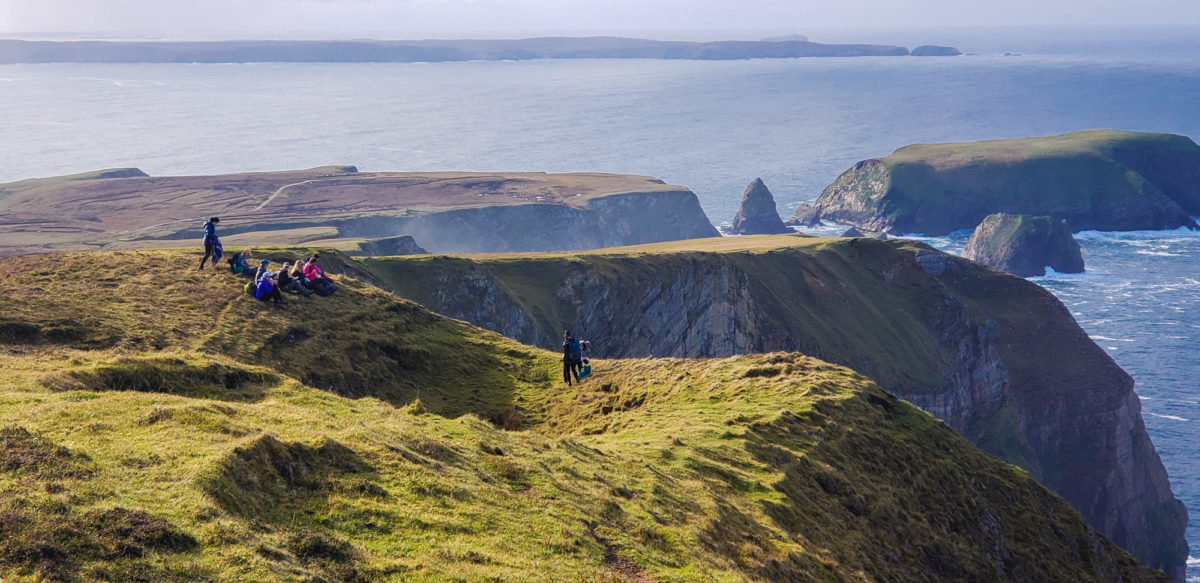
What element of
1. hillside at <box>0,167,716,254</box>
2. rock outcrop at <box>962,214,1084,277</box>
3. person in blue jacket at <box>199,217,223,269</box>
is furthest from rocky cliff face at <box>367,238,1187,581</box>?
hillside at <box>0,167,716,254</box>

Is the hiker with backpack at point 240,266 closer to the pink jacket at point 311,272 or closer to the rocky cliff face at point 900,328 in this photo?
the pink jacket at point 311,272

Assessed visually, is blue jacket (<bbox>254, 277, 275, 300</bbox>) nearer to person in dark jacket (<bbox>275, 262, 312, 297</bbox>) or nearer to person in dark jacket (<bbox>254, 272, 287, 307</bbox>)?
person in dark jacket (<bbox>254, 272, 287, 307</bbox>)

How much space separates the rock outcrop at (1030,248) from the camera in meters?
172

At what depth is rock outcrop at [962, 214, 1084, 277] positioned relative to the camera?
6781 inches

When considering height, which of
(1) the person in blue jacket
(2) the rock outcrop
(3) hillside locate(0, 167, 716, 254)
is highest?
(1) the person in blue jacket

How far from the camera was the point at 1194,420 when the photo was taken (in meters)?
108

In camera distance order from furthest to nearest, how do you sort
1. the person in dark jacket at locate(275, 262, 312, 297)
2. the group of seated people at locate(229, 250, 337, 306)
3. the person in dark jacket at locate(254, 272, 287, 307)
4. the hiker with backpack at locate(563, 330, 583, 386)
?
the person in dark jacket at locate(275, 262, 312, 297), the group of seated people at locate(229, 250, 337, 306), the person in dark jacket at locate(254, 272, 287, 307), the hiker with backpack at locate(563, 330, 583, 386)

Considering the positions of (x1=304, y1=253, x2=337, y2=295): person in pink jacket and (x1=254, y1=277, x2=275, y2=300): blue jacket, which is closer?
(x1=254, y1=277, x2=275, y2=300): blue jacket

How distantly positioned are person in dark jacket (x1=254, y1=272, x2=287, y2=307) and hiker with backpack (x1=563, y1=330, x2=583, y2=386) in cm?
1283

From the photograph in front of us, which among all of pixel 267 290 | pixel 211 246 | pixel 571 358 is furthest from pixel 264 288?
pixel 571 358

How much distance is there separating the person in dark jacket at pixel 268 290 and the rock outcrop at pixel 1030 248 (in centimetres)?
15728

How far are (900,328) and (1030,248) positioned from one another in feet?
287

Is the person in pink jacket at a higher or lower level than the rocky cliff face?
higher

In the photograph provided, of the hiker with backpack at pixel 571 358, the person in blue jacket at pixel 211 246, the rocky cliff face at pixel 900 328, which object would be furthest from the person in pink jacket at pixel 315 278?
the rocky cliff face at pixel 900 328
